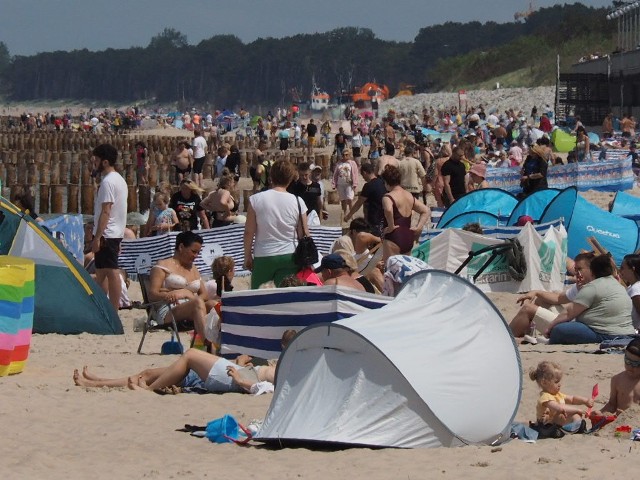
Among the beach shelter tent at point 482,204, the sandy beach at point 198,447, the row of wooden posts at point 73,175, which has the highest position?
the beach shelter tent at point 482,204

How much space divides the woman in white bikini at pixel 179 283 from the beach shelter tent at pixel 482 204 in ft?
21.1

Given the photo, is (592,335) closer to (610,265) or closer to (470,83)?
(610,265)

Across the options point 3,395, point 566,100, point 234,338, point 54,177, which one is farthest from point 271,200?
point 566,100

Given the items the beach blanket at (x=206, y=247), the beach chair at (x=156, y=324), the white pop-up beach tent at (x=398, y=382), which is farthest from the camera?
the beach blanket at (x=206, y=247)

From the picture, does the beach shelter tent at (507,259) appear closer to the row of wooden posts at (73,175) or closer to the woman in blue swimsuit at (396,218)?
the woman in blue swimsuit at (396,218)

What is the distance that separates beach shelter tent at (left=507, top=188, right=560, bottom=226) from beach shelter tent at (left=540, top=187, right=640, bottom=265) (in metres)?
0.75

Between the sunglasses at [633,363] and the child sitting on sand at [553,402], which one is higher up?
the sunglasses at [633,363]

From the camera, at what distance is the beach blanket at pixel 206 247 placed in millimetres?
15859

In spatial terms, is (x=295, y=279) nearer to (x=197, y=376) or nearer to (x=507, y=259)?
(x=197, y=376)

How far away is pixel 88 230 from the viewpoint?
15.4 meters

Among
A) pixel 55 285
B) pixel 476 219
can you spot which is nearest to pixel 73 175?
pixel 476 219

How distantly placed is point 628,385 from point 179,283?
4.24m

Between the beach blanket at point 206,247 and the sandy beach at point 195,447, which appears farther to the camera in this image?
the beach blanket at point 206,247

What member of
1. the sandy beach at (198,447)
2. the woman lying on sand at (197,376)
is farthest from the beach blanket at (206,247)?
the woman lying on sand at (197,376)
